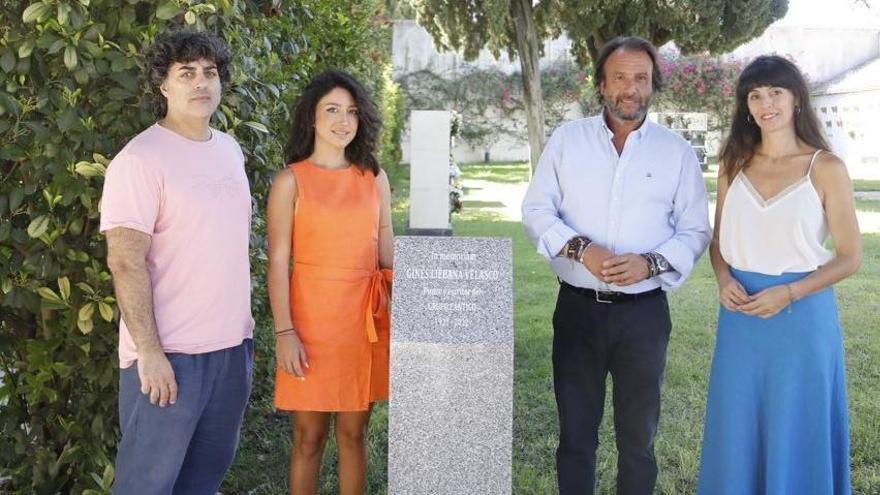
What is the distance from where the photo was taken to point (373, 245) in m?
3.14

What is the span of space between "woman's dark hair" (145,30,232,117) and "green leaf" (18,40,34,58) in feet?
1.18

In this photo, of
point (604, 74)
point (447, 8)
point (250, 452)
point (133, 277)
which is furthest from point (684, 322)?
point (447, 8)

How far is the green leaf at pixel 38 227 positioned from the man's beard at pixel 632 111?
2.00m

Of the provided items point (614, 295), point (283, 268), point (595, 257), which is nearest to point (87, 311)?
point (283, 268)

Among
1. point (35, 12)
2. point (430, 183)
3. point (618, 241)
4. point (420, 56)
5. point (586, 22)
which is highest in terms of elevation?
point (420, 56)

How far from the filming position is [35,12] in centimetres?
252

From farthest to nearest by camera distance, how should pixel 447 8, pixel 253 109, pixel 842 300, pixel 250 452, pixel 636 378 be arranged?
pixel 447 8 < pixel 842 300 < pixel 250 452 < pixel 253 109 < pixel 636 378

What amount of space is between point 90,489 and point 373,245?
4.22ft

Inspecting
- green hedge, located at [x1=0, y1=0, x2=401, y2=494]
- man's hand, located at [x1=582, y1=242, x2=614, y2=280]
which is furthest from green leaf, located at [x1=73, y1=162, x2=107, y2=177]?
man's hand, located at [x1=582, y1=242, x2=614, y2=280]

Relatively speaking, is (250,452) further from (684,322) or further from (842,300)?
(842,300)

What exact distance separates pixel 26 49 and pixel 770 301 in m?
2.53

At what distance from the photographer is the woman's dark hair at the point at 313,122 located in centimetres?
312

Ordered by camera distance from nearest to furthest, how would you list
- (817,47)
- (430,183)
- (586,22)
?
1. (430,183)
2. (586,22)
3. (817,47)

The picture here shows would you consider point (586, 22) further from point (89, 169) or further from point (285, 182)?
point (89, 169)
